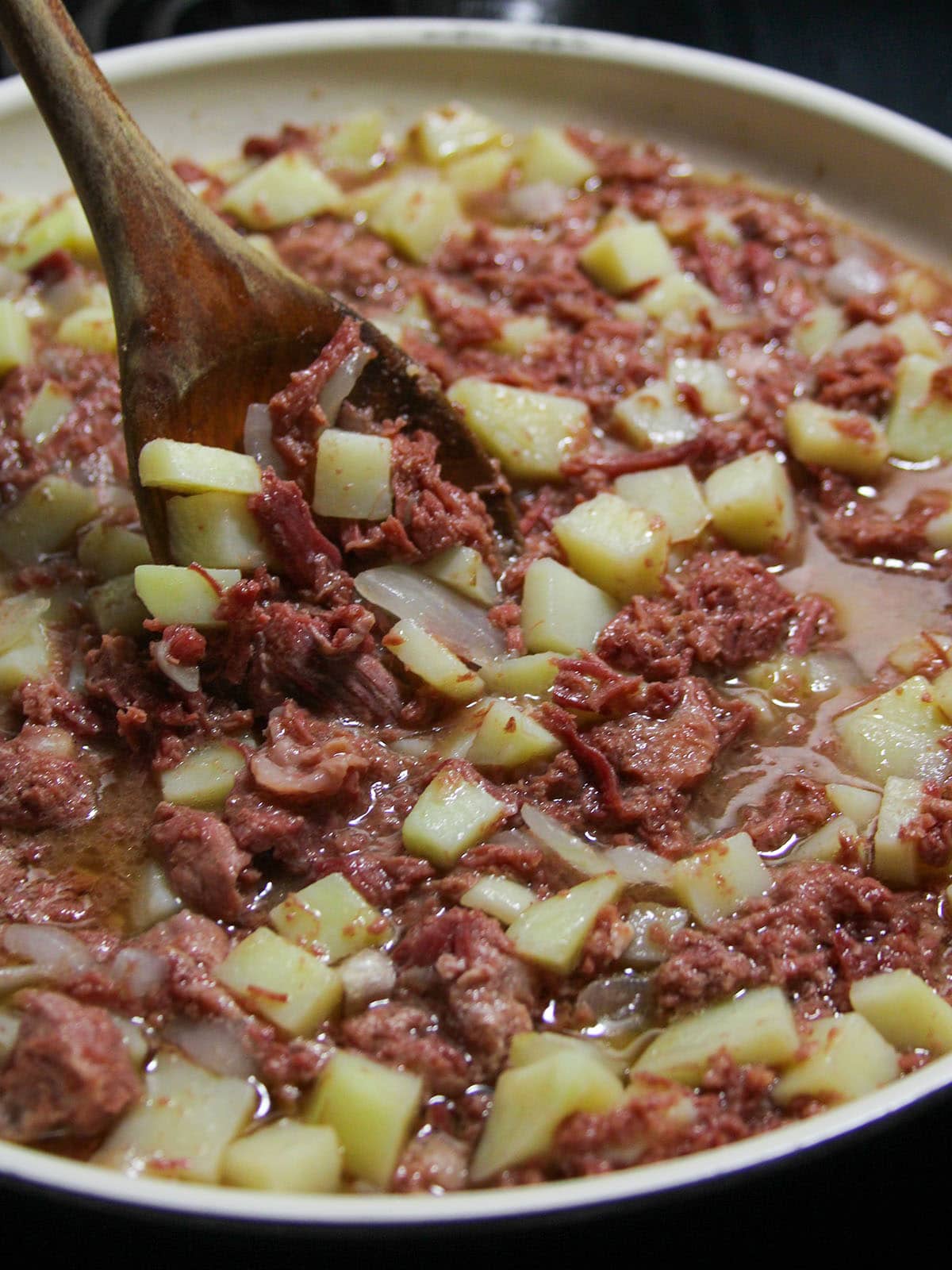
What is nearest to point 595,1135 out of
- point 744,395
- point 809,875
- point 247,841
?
point 809,875

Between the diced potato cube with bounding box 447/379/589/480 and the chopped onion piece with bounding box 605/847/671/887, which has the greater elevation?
the diced potato cube with bounding box 447/379/589/480

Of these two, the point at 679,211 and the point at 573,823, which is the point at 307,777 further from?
the point at 679,211

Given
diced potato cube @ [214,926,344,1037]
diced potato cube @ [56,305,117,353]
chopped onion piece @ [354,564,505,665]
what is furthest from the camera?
diced potato cube @ [56,305,117,353]

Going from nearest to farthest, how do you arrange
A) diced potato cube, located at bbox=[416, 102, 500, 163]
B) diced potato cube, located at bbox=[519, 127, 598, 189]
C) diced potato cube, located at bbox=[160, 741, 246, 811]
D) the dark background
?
the dark background < diced potato cube, located at bbox=[160, 741, 246, 811] < diced potato cube, located at bbox=[519, 127, 598, 189] < diced potato cube, located at bbox=[416, 102, 500, 163]

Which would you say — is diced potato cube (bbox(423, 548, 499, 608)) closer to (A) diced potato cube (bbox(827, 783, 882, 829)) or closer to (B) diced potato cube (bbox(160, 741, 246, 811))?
(B) diced potato cube (bbox(160, 741, 246, 811))

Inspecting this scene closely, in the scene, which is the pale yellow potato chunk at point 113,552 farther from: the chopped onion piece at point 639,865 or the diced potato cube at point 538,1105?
the diced potato cube at point 538,1105

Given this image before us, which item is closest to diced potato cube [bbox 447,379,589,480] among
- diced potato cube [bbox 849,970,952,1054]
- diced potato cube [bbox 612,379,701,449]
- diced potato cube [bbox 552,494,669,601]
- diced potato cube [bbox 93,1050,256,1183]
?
diced potato cube [bbox 612,379,701,449]
